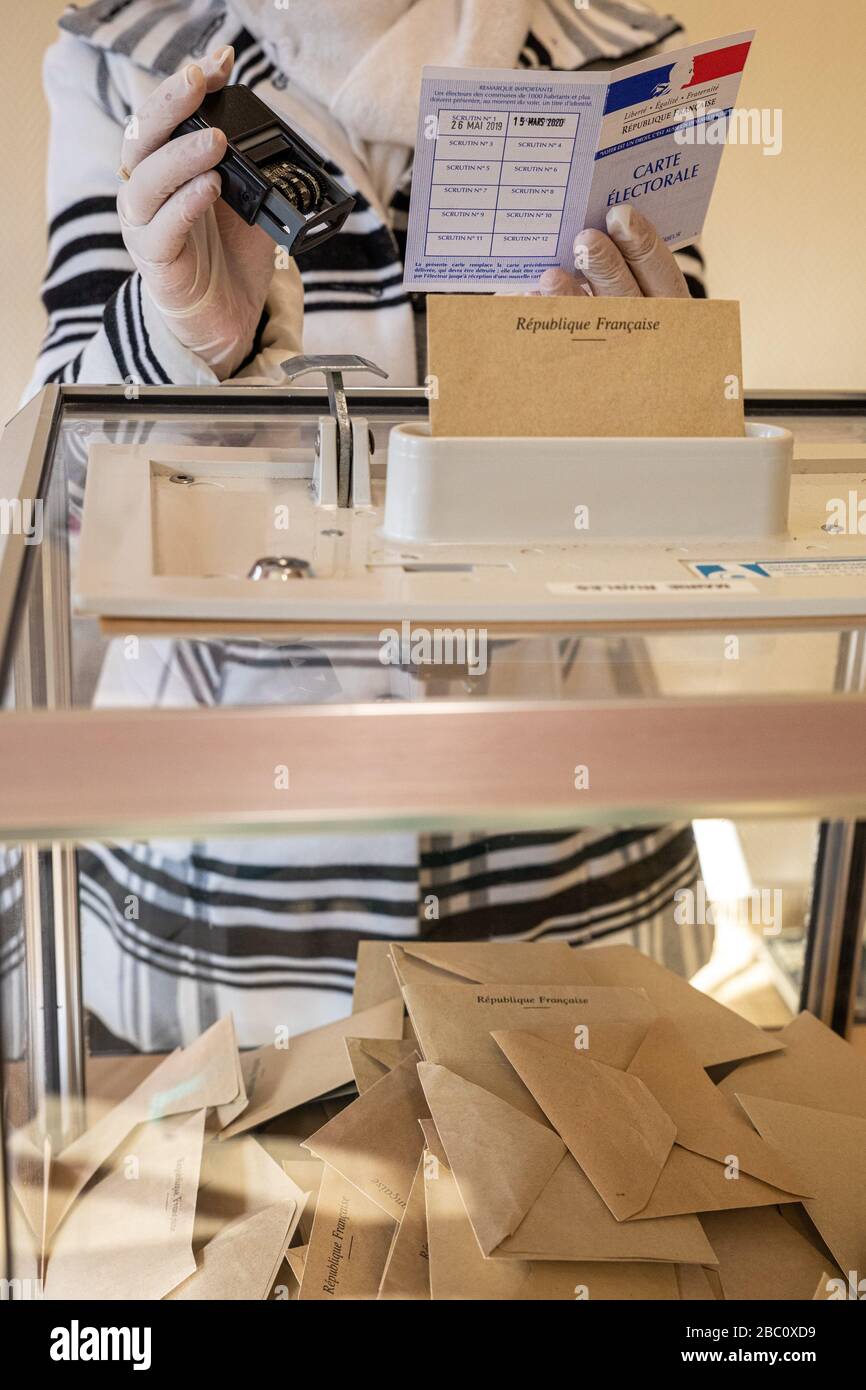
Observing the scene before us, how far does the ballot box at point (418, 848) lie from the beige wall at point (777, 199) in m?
1.33

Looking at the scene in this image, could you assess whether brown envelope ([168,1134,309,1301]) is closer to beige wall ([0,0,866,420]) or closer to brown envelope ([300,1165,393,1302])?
brown envelope ([300,1165,393,1302])

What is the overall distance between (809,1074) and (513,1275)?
0.94 feet

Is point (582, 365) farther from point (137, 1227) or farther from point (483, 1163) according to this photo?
point (137, 1227)

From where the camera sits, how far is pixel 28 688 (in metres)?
0.33

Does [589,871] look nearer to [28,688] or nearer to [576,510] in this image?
[576,510]

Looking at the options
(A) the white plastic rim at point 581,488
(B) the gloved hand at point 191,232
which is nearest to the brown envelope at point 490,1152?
(A) the white plastic rim at point 581,488

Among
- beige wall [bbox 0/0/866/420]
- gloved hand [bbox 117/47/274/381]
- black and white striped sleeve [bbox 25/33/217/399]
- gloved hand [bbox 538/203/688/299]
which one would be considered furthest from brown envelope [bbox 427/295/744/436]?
beige wall [bbox 0/0/866/420]

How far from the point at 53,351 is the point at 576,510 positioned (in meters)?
0.92

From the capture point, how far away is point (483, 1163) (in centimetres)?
57

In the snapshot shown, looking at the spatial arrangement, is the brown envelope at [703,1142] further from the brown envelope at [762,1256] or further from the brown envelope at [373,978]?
the brown envelope at [373,978]

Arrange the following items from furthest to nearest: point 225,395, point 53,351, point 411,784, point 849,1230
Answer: point 53,351
point 225,395
point 849,1230
point 411,784

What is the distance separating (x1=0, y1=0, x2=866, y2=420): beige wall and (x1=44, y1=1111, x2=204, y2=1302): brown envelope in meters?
1.57

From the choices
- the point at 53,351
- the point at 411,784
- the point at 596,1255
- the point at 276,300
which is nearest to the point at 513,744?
the point at 411,784

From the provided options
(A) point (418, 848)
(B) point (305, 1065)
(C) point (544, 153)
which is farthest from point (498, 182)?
(B) point (305, 1065)
